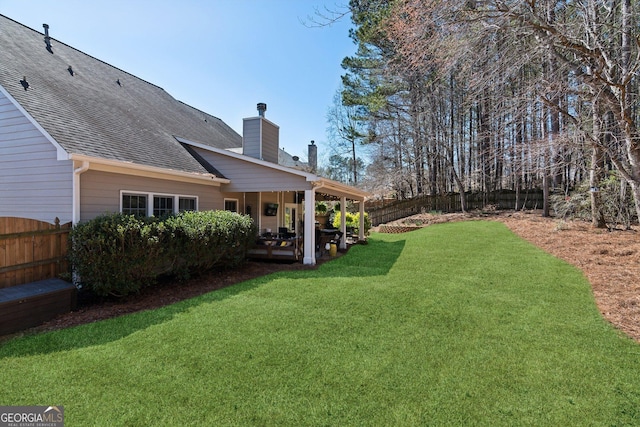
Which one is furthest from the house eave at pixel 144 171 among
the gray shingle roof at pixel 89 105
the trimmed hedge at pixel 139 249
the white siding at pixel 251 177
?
the trimmed hedge at pixel 139 249

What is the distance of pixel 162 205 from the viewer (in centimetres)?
771

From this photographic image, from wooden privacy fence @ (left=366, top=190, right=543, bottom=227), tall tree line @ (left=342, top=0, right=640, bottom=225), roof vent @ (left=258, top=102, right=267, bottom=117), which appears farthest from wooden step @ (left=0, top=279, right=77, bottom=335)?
wooden privacy fence @ (left=366, top=190, right=543, bottom=227)

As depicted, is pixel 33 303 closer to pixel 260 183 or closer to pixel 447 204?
pixel 260 183

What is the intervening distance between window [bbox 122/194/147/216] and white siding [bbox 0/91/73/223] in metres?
1.02

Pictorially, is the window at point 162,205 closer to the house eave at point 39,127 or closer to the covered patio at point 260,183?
the covered patio at point 260,183

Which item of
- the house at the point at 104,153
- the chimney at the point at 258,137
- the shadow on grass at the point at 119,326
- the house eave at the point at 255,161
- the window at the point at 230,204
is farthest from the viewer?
the chimney at the point at 258,137

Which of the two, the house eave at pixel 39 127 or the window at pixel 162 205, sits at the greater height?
the house eave at pixel 39 127

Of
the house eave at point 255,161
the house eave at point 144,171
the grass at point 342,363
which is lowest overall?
the grass at point 342,363

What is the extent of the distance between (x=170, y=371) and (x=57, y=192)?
4.91 meters

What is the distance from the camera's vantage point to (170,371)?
3207 mm

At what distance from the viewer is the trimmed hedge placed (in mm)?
5160

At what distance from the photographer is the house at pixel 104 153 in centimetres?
608

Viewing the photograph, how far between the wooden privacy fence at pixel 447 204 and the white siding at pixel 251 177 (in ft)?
42.7

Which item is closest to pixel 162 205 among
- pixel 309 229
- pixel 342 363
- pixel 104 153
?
pixel 104 153
